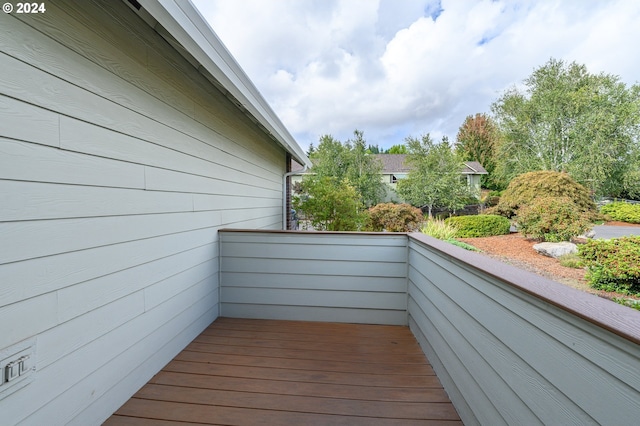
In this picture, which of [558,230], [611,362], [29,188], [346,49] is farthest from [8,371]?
[346,49]

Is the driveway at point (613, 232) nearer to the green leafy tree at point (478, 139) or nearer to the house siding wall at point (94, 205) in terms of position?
the house siding wall at point (94, 205)

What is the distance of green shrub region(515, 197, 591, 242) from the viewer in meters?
8.38

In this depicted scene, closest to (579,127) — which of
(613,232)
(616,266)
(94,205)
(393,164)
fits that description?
(613,232)

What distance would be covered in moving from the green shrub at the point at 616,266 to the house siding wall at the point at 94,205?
247 inches

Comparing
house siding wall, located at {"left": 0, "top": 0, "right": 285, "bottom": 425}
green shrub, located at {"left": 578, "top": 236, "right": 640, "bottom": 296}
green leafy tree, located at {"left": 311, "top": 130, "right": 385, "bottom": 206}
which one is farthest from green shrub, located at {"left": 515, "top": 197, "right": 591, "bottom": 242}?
house siding wall, located at {"left": 0, "top": 0, "right": 285, "bottom": 425}

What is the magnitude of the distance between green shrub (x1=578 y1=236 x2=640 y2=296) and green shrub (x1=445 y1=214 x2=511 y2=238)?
6.10m

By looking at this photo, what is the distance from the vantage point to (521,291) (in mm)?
1123

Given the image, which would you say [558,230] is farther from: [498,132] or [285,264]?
[498,132]

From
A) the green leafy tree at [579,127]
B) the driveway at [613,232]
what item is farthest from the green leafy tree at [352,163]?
the driveway at [613,232]

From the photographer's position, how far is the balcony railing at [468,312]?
0.79 m

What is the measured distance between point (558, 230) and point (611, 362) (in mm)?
9826

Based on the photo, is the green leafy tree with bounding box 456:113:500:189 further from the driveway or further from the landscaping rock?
the landscaping rock

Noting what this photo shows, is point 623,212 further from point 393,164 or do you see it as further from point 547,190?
point 393,164

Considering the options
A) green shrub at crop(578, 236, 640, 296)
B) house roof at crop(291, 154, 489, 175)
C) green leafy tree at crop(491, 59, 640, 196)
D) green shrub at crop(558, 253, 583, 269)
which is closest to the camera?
green shrub at crop(578, 236, 640, 296)
